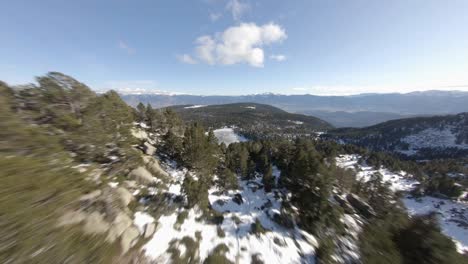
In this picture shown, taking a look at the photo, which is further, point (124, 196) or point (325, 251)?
point (124, 196)

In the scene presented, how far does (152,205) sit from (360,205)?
4465 centimetres

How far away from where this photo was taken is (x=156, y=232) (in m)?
24.7

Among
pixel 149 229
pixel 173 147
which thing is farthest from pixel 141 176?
pixel 173 147

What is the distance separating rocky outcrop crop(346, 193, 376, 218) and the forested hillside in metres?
Result: 0.29

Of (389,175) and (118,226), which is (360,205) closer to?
(118,226)

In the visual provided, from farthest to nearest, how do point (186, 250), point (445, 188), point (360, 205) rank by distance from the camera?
point (445, 188) → point (360, 205) → point (186, 250)

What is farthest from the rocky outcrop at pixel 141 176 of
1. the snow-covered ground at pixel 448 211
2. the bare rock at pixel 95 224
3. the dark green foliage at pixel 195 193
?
the snow-covered ground at pixel 448 211

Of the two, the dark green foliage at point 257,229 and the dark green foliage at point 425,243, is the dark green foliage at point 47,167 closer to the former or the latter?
the dark green foliage at point 257,229

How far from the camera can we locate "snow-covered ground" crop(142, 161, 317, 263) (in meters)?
24.1

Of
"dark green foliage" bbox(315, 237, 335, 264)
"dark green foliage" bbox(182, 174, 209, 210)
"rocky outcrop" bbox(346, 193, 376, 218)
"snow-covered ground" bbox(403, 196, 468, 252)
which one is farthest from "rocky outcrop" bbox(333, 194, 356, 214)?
"snow-covered ground" bbox(403, 196, 468, 252)

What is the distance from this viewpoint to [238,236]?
28.4 m

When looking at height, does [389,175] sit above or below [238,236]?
below

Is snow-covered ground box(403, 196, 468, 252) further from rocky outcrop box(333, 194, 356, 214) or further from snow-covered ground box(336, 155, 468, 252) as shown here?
rocky outcrop box(333, 194, 356, 214)

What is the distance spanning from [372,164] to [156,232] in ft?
414
